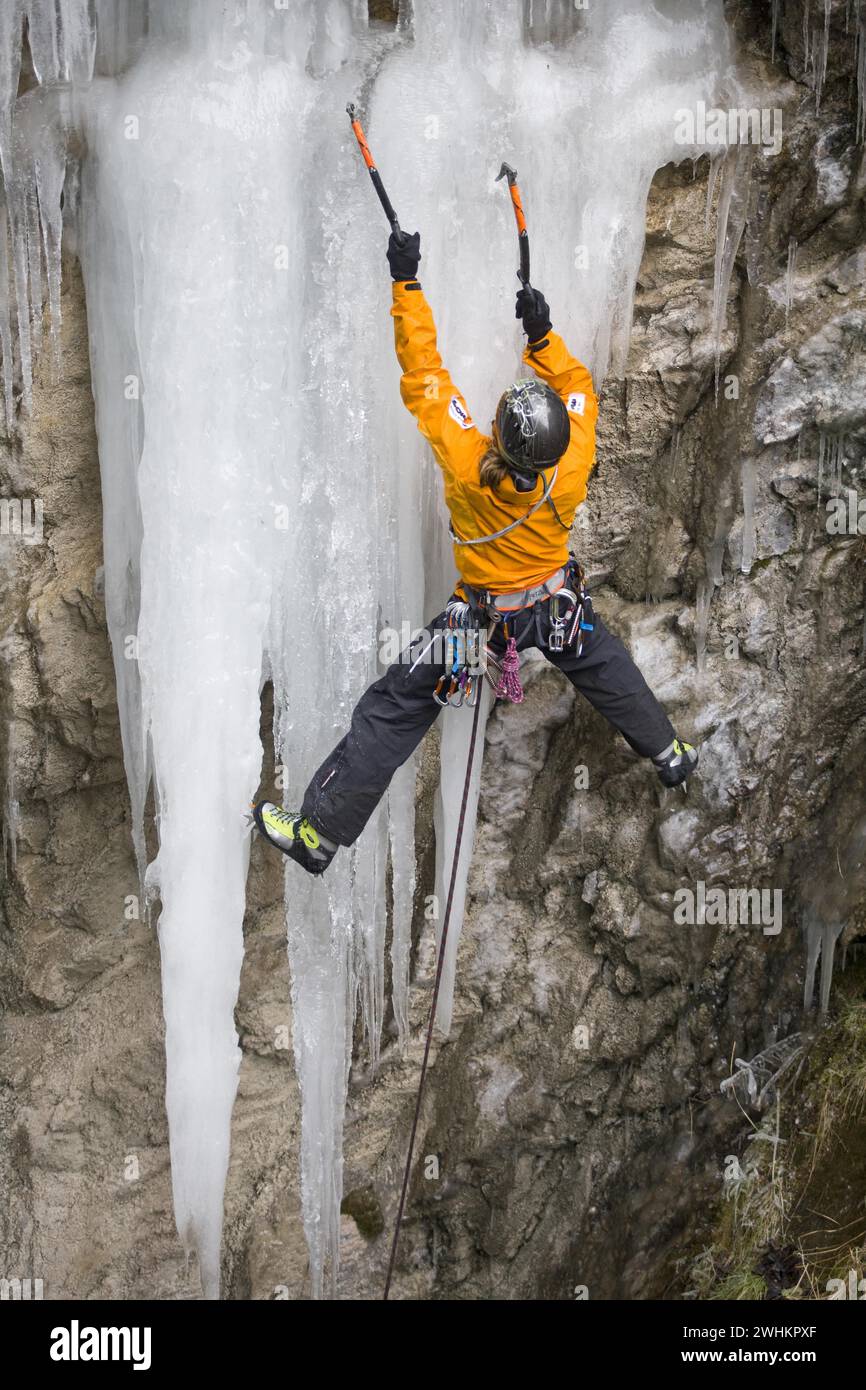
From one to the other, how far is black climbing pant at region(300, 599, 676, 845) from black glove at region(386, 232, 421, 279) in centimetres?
111

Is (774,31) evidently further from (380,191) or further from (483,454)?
(483,454)

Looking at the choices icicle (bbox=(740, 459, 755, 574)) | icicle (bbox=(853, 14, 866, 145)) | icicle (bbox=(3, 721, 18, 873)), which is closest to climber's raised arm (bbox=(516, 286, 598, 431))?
icicle (bbox=(740, 459, 755, 574))

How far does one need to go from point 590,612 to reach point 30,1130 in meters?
3.33

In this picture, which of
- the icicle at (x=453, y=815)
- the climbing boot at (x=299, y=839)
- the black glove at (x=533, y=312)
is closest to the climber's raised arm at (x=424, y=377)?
the black glove at (x=533, y=312)

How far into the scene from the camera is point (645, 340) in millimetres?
4797

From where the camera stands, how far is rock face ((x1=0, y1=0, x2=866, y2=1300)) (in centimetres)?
479

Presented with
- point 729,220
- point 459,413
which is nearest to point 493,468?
point 459,413

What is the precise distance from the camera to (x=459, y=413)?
13.6ft

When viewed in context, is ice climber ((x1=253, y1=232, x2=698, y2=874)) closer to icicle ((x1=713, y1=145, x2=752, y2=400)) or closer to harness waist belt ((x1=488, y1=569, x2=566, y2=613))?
harness waist belt ((x1=488, y1=569, x2=566, y2=613))

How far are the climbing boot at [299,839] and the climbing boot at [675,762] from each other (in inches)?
48.6

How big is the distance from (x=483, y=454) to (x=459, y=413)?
15cm

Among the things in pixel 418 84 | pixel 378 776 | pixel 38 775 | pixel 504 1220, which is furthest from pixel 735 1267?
pixel 418 84

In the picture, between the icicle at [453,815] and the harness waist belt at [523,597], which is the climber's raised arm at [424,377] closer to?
the harness waist belt at [523,597]

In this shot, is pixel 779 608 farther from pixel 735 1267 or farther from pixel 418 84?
pixel 735 1267
